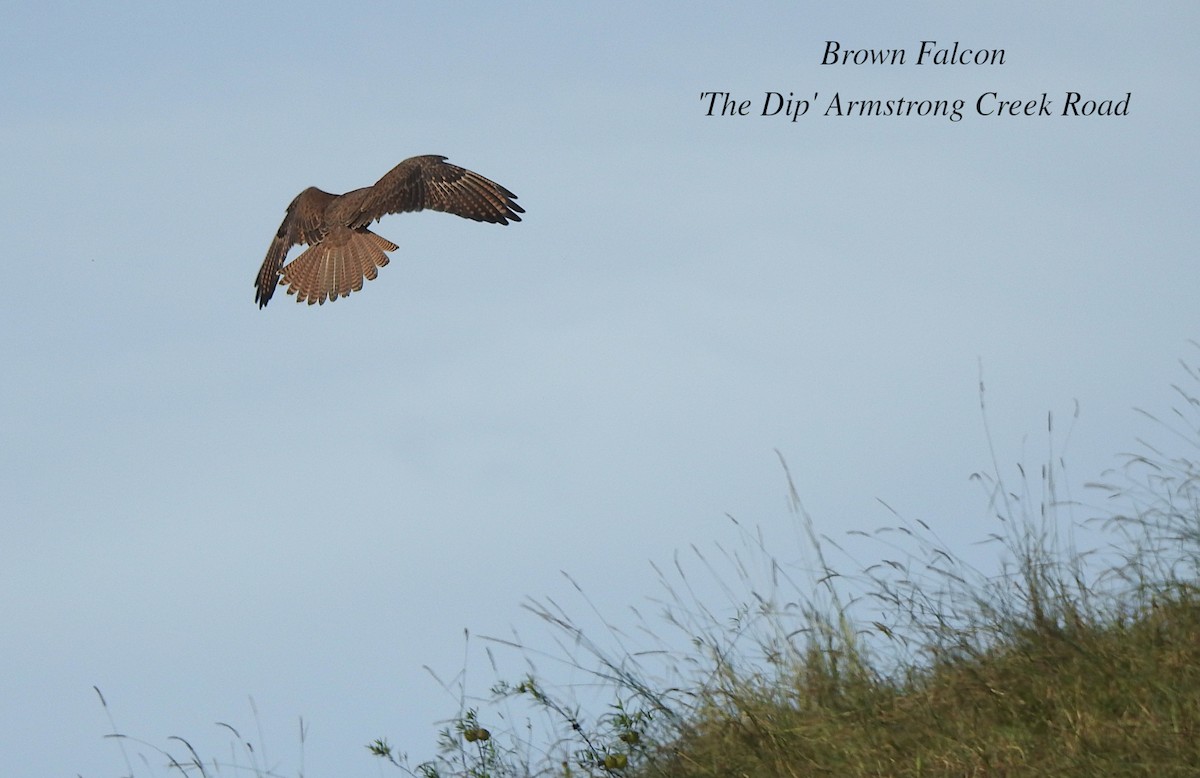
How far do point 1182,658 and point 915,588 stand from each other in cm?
94

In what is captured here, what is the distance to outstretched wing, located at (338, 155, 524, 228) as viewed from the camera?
9.98 meters

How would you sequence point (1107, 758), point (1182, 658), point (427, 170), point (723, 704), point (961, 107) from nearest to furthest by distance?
point (1107, 758) → point (1182, 658) → point (723, 704) → point (961, 107) → point (427, 170)

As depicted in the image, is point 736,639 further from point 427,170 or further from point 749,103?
point 427,170

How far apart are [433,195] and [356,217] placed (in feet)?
3.11

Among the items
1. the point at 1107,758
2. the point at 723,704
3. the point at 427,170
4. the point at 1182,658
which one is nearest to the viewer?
the point at 1107,758

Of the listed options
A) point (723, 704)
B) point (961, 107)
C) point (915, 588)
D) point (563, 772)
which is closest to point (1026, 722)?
point (915, 588)

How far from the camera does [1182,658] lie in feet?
14.4

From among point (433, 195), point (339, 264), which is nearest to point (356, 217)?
point (339, 264)

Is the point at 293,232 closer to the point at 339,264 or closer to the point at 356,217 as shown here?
the point at 339,264

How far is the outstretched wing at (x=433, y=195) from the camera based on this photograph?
393 inches

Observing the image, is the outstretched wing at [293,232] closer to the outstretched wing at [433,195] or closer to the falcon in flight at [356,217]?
the falcon in flight at [356,217]

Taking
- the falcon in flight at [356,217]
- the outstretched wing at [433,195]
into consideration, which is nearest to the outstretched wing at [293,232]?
the falcon in flight at [356,217]

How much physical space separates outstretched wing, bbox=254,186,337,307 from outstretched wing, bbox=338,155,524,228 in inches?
19.9

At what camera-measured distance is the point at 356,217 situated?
11047 mm
